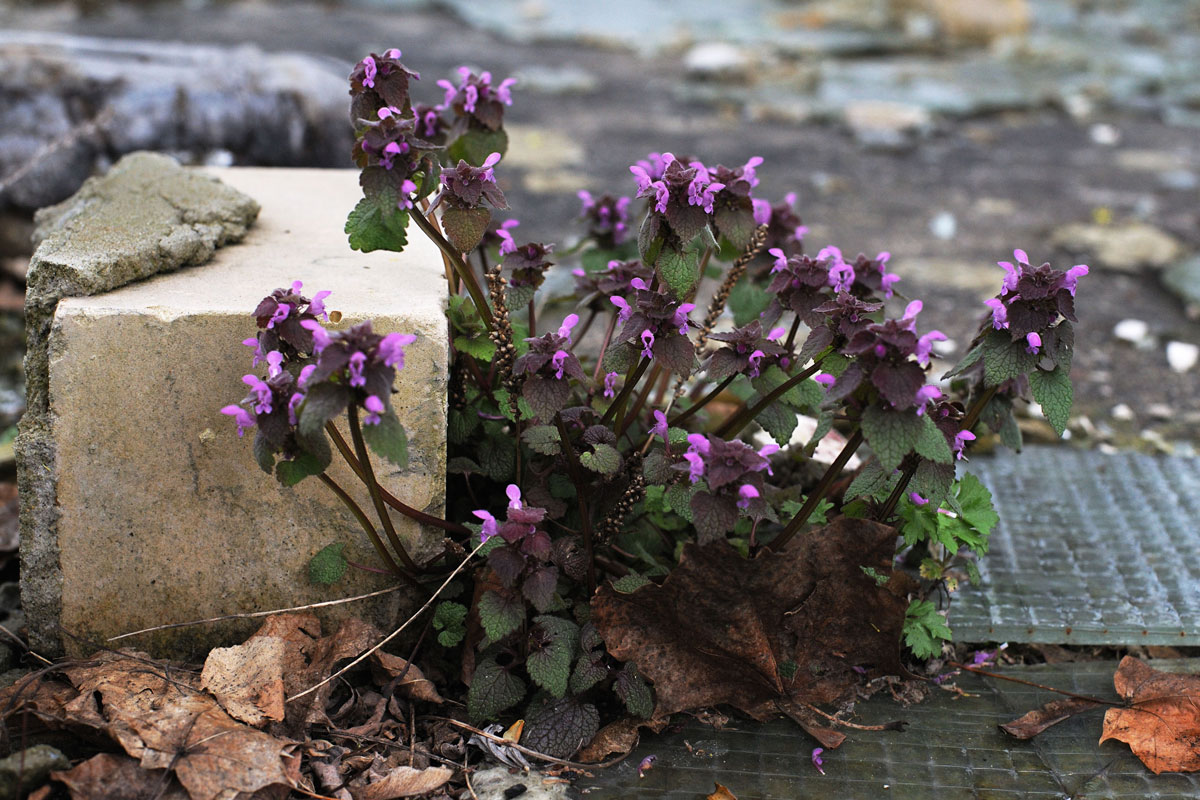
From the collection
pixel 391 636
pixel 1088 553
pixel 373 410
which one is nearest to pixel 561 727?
pixel 391 636

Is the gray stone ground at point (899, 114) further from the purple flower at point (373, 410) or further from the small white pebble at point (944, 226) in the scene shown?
the purple flower at point (373, 410)

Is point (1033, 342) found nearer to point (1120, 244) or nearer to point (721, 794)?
point (721, 794)

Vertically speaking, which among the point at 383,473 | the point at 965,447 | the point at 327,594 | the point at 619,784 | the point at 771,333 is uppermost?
the point at 771,333

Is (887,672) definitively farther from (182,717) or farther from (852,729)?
(182,717)

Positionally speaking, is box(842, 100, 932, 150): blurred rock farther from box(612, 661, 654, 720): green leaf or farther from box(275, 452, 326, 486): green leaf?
box(275, 452, 326, 486): green leaf

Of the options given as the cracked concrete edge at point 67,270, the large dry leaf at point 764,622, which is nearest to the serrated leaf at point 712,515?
the large dry leaf at point 764,622

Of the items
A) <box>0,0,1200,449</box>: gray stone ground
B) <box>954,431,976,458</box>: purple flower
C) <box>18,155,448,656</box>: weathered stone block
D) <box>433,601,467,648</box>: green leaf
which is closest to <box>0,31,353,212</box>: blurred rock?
<box>0,0,1200,449</box>: gray stone ground

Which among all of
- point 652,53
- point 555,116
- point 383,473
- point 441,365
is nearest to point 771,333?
point 441,365
